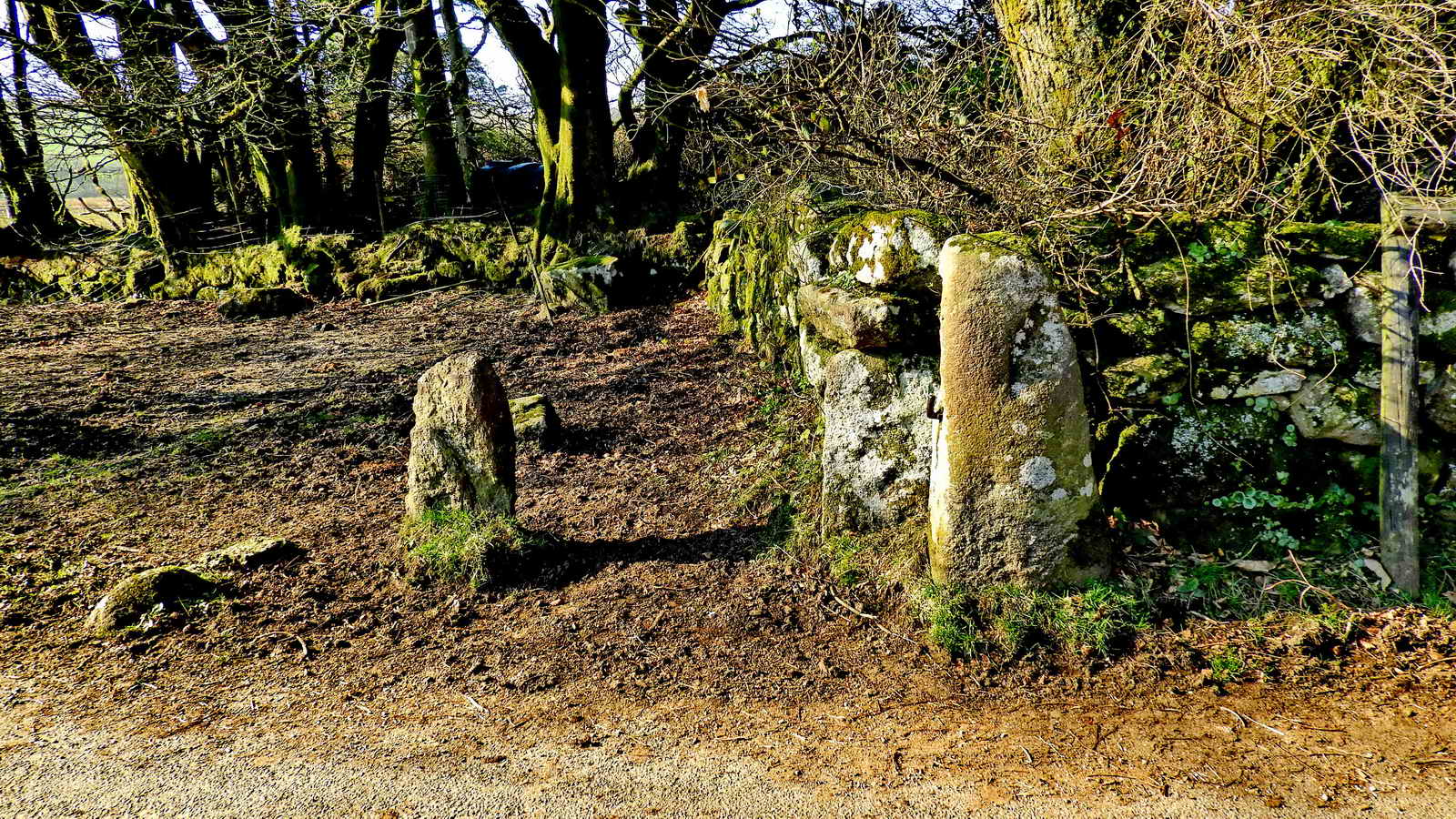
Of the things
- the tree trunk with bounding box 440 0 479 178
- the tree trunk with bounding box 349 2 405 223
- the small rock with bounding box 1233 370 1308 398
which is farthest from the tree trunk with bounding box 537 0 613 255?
the small rock with bounding box 1233 370 1308 398

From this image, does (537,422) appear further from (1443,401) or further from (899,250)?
(1443,401)

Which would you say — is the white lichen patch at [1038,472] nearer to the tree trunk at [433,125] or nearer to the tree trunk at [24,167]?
the tree trunk at [24,167]

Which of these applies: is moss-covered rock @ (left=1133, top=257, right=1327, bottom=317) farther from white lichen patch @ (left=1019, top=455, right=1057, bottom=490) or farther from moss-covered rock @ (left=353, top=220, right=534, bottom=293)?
moss-covered rock @ (left=353, top=220, right=534, bottom=293)

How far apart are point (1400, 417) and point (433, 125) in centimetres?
1224

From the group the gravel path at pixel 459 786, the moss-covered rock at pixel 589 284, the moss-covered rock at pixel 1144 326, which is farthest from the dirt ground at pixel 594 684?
the moss-covered rock at pixel 589 284

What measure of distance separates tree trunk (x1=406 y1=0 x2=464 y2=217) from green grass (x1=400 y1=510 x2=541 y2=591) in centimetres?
923

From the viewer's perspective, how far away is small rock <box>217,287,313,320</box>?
1077 centimetres

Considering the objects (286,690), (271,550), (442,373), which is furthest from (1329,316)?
(271,550)

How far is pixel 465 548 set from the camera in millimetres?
4656

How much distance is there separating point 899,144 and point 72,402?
716cm

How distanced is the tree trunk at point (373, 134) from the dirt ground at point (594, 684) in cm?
735

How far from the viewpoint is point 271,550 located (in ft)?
16.1

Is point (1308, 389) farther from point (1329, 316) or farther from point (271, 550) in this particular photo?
point (271, 550)

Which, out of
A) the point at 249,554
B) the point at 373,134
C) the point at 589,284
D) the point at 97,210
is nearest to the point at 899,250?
the point at 249,554
